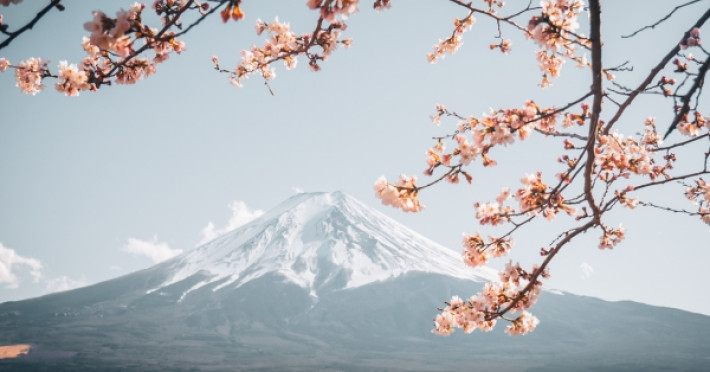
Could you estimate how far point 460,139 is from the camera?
7.23 ft

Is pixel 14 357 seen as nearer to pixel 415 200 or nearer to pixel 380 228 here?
pixel 415 200

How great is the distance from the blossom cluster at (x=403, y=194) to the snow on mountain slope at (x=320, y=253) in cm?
8734

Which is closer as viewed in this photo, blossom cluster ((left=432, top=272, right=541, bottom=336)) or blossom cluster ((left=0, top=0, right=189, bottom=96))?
blossom cluster ((left=0, top=0, right=189, bottom=96))

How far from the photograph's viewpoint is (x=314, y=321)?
7212cm

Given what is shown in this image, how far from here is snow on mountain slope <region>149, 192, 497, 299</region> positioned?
306 feet

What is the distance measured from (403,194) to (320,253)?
106467mm

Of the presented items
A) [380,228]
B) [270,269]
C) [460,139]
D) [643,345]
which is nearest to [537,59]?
[460,139]

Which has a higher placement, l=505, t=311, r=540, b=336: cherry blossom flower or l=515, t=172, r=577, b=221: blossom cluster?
l=515, t=172, r=577, b=221: blossom cluster

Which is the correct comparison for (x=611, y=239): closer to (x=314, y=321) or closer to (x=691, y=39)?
(x=691, y=39)

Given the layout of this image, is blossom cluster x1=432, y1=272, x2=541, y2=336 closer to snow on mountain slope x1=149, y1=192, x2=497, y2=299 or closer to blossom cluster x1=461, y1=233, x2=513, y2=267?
blossom cluster x1=461, y1=233, x2=513, y2=267

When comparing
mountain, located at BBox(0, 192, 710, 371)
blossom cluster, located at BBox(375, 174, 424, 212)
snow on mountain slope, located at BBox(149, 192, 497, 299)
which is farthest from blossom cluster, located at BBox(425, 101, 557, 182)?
snow on mountain slope, located at BBox(149, 192, 497, 299)

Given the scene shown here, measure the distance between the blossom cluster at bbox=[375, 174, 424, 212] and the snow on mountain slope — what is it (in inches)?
3439

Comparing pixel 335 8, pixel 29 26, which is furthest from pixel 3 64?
pixel 335 8

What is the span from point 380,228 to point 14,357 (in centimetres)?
9888
